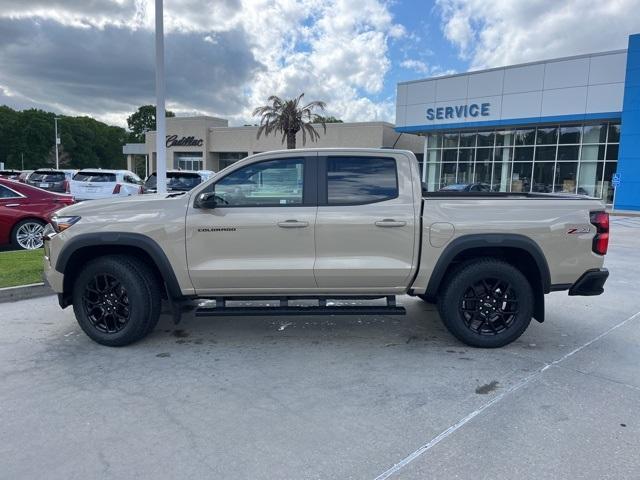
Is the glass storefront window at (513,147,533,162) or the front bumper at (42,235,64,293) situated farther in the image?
the glass storefront window at (513,147,533,162)

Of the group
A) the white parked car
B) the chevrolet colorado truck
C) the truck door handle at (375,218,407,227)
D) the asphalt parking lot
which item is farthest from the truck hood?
the white parked car

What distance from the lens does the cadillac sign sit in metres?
50.9

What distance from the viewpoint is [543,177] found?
30.2m

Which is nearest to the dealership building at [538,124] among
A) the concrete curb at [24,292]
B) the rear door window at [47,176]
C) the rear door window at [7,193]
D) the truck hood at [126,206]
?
the rear door window at [47,176]

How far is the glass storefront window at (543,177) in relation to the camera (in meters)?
29.8

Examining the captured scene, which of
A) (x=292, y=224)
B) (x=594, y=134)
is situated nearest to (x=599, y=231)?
(x=292, y=224)

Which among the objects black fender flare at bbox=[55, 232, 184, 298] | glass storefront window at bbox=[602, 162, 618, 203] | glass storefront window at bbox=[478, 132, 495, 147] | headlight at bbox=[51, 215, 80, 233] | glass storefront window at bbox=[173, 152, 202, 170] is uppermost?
glass storefront window at bbox=[478, 132, 495, 147]

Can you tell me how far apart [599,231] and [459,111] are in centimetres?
2927

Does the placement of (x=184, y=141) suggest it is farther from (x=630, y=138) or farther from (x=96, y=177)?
(x=630, y=138)

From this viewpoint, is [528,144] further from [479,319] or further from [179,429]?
[179,429]

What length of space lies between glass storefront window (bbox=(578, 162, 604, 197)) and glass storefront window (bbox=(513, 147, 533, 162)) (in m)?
3.08

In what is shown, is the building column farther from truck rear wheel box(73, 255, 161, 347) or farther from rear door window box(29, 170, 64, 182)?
truck rear wheel box(73, 255, 161, 347)

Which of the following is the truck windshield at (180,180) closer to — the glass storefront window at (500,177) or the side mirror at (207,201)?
the side mirror at (207,201)

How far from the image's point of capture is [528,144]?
30.8 metres
